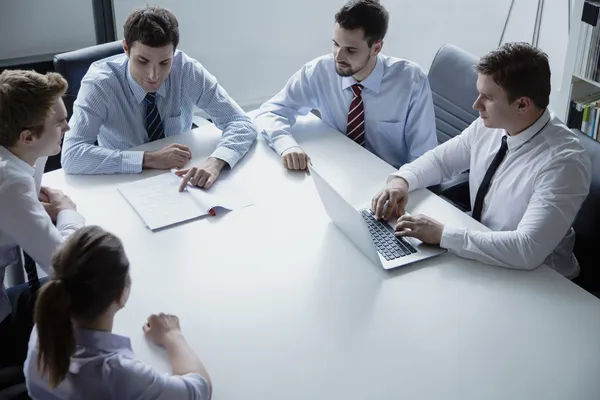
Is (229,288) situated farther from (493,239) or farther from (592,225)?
(592,225)

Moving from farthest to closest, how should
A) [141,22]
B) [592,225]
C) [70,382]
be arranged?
[141,22] → [592,225] → [70,382]

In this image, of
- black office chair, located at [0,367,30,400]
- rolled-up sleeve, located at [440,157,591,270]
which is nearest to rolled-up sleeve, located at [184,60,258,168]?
rolled-up sleeve, located at [440,157,591,270]

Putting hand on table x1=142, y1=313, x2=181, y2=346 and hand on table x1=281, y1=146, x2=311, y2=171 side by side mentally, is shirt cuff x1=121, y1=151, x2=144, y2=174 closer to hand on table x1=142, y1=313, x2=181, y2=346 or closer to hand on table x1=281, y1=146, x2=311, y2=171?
hand on table x1=281, y1=146, x2=311, y2=171

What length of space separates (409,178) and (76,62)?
1.32 m

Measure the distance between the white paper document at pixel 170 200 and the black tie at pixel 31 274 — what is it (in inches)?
12.5

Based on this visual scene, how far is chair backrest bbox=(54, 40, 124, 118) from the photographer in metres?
2.52

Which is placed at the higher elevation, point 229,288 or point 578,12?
point 578,12

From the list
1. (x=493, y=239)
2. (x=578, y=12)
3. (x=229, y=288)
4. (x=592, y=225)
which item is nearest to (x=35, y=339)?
(x=229, y=288)

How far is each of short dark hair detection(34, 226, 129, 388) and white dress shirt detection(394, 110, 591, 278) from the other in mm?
878

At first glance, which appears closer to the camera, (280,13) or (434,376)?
(434,376)

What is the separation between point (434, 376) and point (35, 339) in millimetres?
784

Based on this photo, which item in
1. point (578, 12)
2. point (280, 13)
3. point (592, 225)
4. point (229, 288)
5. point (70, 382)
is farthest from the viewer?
point (280, 13)

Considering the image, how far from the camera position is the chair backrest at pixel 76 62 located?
2.52 metres

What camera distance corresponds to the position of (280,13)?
12.9ft
